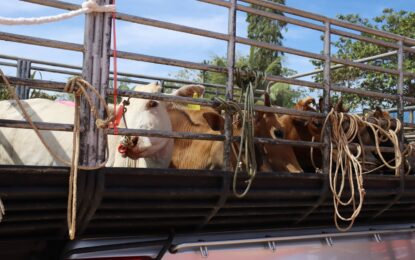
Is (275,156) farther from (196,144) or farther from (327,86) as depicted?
(327,86)

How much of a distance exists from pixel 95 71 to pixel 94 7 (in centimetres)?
33

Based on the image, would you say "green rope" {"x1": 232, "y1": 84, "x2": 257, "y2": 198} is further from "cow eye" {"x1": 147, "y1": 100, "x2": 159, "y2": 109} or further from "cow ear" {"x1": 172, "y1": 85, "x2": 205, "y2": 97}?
"cow eye" {"x1": 147, "y1": 100, "x2": 159, "y2": 109}

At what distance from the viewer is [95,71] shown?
8.37ft

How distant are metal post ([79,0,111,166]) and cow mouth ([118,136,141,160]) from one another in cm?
107

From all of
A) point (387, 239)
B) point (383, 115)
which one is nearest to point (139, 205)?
point (387, 239)

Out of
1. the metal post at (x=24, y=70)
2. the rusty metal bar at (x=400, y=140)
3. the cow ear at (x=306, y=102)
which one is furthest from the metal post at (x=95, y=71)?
the metal post at (x=24, y=70)

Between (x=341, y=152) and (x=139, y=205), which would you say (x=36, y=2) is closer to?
(x=139, y=205)

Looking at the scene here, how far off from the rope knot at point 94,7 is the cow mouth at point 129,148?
1.24 meters

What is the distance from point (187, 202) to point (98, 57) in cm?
93

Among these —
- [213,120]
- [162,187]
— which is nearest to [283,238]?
[162,187]

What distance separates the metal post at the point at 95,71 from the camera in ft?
8.23

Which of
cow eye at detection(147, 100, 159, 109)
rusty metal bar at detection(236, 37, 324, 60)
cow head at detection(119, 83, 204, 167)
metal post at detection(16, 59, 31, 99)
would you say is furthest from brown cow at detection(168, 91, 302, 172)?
metal post at detection(16, 59, 31, 99)

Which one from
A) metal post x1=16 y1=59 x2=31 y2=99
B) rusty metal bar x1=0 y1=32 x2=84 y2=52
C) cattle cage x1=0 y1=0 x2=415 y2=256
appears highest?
metal post x1=16 y1=59 x2=31 y2=99

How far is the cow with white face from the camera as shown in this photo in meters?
3.73
